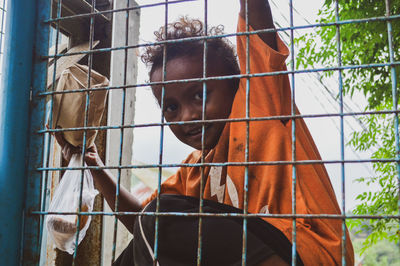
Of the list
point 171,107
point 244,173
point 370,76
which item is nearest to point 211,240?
point 244,173

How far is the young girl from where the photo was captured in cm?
83

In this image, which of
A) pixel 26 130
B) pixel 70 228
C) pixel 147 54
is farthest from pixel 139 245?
pixel 147 54

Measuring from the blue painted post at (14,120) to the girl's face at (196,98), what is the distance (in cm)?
46

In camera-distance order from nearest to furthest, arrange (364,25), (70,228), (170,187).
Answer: (70,228) → (170,187) → (364,25)

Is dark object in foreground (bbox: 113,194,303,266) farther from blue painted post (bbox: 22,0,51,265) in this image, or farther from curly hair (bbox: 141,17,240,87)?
curly hair (bbox: 141,17,240,87)

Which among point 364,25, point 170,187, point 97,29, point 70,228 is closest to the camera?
point 70,228

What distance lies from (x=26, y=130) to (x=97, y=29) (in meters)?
1.10

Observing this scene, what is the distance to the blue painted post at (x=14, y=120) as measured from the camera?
98cm

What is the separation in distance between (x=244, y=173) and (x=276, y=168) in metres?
0.09

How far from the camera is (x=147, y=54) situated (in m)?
1.76

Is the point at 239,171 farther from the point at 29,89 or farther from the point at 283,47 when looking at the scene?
the point at 29,89

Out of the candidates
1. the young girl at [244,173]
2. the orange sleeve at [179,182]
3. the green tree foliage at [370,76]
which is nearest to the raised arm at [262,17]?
the young girl at [244,173]

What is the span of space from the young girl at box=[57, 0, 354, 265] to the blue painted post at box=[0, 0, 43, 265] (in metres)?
0.32

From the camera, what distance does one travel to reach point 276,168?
3.23 ft
